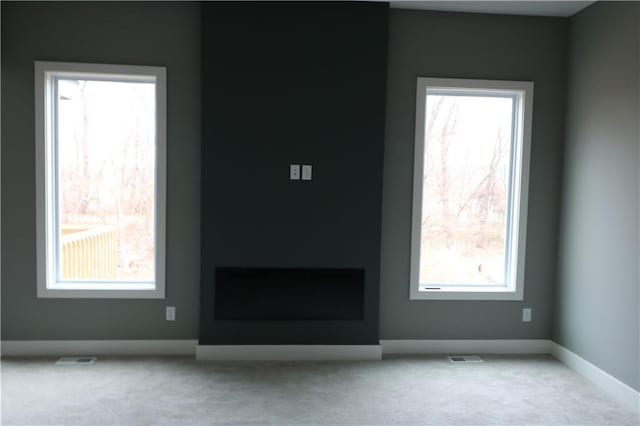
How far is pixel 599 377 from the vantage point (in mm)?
3051

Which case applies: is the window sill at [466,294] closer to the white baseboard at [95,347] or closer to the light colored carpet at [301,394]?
the light colored carpet at [301,394]

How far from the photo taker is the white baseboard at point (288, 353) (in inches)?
132

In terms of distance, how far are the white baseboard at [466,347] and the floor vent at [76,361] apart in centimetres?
229

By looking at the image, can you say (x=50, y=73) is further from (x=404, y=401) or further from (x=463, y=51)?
(x=404, y=401)

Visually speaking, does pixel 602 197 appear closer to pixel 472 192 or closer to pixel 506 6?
pixel 472 192

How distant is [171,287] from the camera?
3447 mm

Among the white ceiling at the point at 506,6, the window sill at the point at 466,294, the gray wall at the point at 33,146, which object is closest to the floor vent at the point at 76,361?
the gray wall at the point at 33,146

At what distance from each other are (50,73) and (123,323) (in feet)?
6.69

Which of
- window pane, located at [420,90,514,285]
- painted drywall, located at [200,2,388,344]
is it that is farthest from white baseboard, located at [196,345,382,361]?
window pane, located at [420,90,514,285]

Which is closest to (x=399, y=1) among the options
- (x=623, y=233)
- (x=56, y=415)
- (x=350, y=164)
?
(x=350, y=164)

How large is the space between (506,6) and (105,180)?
349 centimetres

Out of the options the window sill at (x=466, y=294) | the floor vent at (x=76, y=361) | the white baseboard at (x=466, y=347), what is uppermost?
the window sill at (x=466, y=294)

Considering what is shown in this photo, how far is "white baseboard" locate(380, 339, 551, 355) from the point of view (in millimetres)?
3574

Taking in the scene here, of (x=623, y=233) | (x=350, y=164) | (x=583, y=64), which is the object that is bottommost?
(x=623, y=233)
